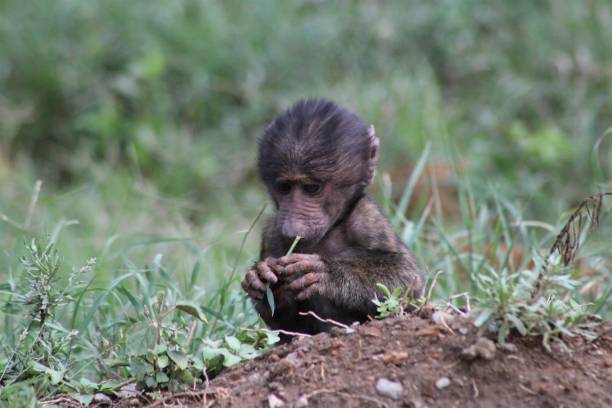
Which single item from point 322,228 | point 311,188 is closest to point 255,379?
point 322,228

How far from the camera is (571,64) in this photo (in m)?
10.7

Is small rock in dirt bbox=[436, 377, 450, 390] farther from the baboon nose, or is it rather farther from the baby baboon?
the baboon nose

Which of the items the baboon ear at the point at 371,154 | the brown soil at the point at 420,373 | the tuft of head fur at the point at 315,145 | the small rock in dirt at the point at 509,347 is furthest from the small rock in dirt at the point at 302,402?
the baboon ear at the point at 371,154

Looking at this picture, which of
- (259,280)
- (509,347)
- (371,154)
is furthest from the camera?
(371,154)

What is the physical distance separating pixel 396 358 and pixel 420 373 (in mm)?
120

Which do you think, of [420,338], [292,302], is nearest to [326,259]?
[292,302]

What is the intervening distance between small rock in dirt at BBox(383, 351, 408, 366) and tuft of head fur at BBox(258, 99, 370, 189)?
155cm

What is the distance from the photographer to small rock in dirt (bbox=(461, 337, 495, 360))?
3.61m

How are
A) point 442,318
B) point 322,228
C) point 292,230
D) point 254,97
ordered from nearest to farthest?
1. point 442,318
2. point 292,230
3. point 322,228
4. point 254,97

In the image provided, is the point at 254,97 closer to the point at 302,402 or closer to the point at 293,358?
the point at 293,358

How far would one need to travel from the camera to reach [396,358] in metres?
3.76

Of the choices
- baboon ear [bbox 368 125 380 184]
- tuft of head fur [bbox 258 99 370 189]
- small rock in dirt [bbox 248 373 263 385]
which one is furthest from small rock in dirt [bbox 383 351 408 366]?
baboon ear [bbox 368 125 380 184]

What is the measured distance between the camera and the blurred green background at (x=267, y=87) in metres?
10.0

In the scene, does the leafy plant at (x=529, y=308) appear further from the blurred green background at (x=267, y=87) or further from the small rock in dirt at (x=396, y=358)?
the blurred green background at (x=267, y=87)
